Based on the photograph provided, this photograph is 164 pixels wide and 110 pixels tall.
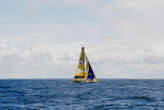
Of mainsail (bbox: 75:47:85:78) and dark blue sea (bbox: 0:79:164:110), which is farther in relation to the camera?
mainsail (bbox: 75:47:85:78)

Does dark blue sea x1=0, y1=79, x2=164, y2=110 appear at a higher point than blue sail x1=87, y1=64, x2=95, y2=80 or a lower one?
lower

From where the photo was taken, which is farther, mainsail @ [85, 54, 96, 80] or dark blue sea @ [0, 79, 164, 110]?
mainsail @ [85, 54, 96, 80]

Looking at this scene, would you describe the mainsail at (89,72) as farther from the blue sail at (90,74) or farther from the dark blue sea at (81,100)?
the dark blue sea at (81,100)

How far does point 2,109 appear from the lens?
25.5m

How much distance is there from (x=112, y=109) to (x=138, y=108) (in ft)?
11.6

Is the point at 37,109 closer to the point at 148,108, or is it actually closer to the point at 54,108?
the point at 54,108

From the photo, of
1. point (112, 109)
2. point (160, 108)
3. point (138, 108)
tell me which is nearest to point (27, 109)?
point (112, 109)

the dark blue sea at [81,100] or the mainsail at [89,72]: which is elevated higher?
the mainsail at [89,72]

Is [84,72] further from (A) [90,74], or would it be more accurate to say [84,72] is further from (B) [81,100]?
(B) [81,100]

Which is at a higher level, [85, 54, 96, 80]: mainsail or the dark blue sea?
[85, 54, 96, 80]: mainsail

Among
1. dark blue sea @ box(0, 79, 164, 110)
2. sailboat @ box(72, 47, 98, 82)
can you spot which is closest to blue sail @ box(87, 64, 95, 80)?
sailboat @ box(72, 47, 98, 82)

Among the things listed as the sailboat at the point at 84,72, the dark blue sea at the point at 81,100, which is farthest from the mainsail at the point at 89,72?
the dark blue sea at the point at 81,100

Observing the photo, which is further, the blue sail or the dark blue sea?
the blue sail

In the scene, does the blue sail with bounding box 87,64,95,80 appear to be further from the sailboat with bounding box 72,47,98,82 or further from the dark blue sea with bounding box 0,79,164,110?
the dark blue sea with bounding box 0,79,164,110
